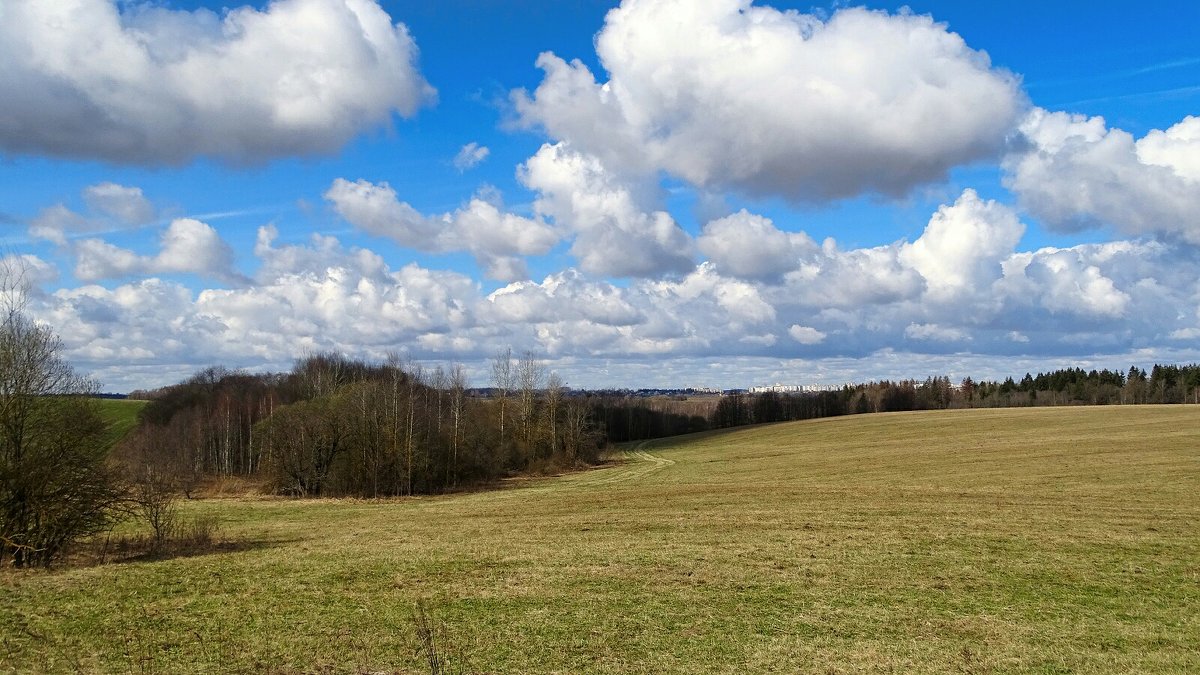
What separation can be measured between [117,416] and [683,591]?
3211cm

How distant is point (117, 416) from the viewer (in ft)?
124

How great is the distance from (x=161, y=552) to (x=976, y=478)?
3873 centimetres

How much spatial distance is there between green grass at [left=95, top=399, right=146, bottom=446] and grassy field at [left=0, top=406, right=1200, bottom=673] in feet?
16.5

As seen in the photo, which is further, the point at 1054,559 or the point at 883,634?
the point at 1054,559

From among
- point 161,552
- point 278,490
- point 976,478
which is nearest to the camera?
point 161,552

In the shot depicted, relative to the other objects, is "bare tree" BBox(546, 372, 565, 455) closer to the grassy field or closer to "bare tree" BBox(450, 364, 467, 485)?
"bare tree" BBox(450, 364, 467, 485)

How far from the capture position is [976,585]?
17.4 metres

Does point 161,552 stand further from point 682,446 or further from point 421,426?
point 682,446

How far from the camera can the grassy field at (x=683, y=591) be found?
12.9 metres

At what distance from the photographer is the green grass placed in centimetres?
2459

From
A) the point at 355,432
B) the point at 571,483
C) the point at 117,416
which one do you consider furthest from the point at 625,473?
the point at 117,416

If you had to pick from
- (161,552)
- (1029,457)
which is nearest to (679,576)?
(161,552)

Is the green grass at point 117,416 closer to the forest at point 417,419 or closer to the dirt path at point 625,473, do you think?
the forest at point 417,419

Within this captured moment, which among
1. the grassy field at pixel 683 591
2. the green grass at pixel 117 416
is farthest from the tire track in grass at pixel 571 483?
the green grass at pixel 117 416
